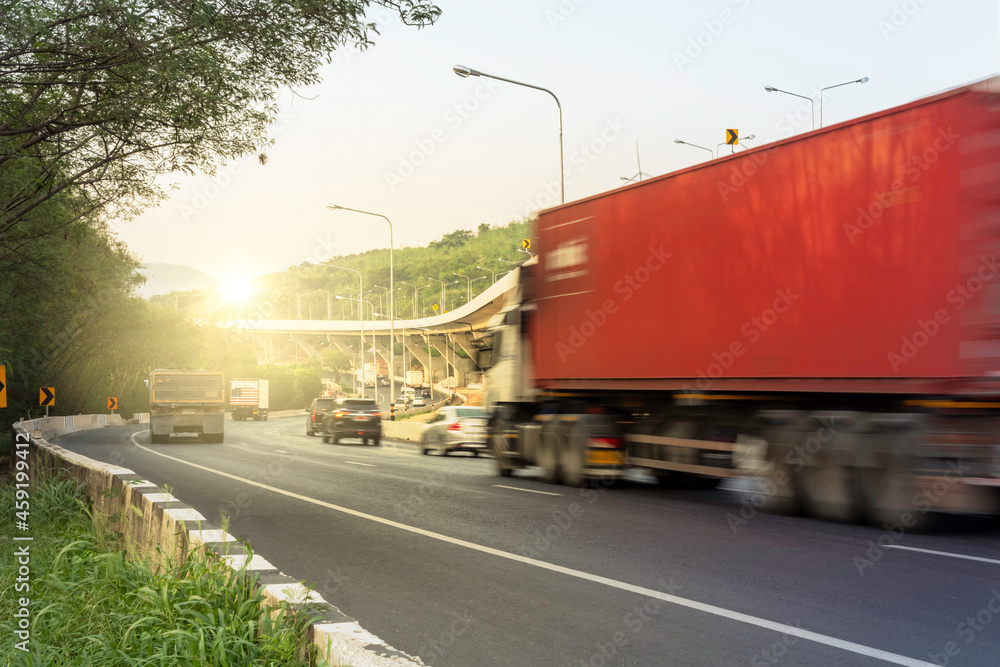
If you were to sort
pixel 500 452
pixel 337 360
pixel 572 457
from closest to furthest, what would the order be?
1. pixel 572 457
2. pixel 500 452
3. pixel 337 360

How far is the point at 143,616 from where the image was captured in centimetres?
585

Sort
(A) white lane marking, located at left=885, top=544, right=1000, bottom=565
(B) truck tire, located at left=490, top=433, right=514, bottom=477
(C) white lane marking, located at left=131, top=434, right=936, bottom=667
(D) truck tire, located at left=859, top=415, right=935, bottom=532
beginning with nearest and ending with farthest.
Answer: (C) white lane marking, located at left=131, top=434, right=936, bottom=667 < (A) white lane marking, located at left=885, top=544, right=1000, bottom=565 < (D) truck tire, located at left=859, top=415, right=935, bottom=532 < (B) truck tire, located at left=490, top=433, right=514, bottom=477

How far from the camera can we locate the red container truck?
30.0ft

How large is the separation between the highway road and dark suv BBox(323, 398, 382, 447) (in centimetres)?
2041

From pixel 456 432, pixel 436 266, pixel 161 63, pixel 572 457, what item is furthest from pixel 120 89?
pixel 436 266

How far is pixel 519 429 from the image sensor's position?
1702cm

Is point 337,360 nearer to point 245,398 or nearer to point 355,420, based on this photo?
point 245,398

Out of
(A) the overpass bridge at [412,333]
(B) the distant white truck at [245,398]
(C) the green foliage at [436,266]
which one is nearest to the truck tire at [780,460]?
(A) the overpass bridge at [412,333]

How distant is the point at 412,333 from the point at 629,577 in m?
103

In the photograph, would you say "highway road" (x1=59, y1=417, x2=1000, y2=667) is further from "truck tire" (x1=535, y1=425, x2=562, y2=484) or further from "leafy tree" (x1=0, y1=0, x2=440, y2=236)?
"leafy tree" (x1=0, y1=0, x2=440, y2=236)

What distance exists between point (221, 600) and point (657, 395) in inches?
360

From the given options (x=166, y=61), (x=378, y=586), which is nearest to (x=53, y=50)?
(x=166, y=61)

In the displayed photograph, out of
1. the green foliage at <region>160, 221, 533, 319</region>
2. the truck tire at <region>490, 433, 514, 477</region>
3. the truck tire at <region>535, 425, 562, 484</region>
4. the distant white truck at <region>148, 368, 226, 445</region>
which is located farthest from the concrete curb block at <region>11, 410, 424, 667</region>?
the green foliage at <region>160, 221, 533, 319</region>

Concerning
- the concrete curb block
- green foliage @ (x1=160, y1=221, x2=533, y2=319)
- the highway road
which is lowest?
the highway road
